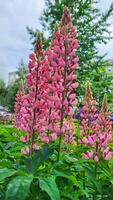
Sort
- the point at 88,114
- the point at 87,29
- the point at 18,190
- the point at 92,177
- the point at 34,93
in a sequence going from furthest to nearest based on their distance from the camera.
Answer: the point at 87,29, the point at 88,114, the point at 34,93, the point at 92,177, the point at 18,190

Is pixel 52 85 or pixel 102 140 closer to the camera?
pixel 52 85

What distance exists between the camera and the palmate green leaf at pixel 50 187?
2.94m

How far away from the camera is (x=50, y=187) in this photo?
9.79 feet

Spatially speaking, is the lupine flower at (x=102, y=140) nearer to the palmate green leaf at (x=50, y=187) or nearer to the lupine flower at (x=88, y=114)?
the lupine flower at (x=88, y=114)

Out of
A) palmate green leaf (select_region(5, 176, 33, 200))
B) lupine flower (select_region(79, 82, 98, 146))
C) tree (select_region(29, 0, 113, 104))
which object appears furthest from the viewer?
tree (select_region(29, 0, 113, 104))

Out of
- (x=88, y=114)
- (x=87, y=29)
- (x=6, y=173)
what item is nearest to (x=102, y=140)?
(x=88, y=114)

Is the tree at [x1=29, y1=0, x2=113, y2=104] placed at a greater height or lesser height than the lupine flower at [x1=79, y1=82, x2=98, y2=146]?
greater

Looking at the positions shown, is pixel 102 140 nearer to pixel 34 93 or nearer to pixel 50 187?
pixel 34 93

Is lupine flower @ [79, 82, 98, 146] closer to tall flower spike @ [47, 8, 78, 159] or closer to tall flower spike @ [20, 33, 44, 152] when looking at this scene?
tall flower spike @ [47, 8, 78, 159]

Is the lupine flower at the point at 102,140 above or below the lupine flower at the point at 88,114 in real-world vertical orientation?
below

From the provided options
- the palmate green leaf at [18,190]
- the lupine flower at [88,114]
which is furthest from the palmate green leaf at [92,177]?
the lupine flower at [88,114]

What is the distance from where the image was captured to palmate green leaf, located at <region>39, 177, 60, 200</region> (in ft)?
9.64

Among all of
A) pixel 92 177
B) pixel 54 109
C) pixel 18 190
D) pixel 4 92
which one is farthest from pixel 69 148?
pixel 4 92

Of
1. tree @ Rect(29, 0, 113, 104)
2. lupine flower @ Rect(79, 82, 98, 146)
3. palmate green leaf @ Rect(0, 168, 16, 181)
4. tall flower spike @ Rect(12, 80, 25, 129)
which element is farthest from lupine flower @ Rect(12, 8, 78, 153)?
tree @ Rect(29, 0, 113, 104)
